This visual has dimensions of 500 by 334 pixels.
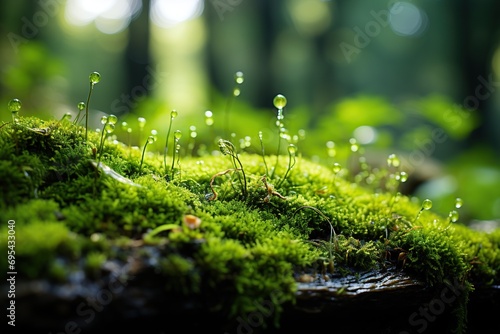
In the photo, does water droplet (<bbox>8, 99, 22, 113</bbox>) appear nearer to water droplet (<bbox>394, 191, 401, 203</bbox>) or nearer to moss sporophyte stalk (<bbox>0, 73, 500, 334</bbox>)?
moss sporophyte stalk (<bbox>0, 73, 500, 334</bbox>)

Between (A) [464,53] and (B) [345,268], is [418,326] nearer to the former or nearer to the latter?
(B) [345,268]

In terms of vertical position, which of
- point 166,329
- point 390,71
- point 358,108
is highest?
point 390,71

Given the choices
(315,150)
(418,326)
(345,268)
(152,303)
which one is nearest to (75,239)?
(152,303)

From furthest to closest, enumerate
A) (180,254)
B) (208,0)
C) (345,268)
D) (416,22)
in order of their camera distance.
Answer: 1. (416,22)
2. (208,0)
3. (345,268)
4. (180,254)

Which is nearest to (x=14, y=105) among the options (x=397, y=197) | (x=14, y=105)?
(x=14, y=105)

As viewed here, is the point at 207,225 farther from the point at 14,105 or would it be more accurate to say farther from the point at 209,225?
the point at 14,105

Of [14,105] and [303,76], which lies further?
[303,76]

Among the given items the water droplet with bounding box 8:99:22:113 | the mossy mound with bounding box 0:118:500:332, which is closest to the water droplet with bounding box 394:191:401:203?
the mossy mound with bounding box 0:118:500:332
